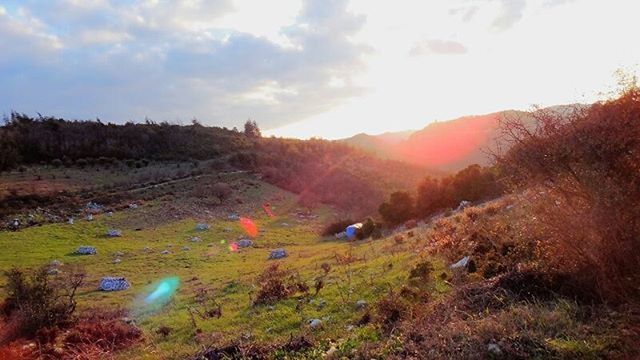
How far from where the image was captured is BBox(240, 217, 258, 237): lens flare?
3619 centimetres

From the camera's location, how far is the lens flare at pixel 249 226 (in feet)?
119

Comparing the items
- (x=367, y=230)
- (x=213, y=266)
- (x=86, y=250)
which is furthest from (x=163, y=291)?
(x=367, y=230)

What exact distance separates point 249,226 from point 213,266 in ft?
47.1

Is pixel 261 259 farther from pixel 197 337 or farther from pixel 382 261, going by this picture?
pixel 197 337

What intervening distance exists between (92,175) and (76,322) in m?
47.1

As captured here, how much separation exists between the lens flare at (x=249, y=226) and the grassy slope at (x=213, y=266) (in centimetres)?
56

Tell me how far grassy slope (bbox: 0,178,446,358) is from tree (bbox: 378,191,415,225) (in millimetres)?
5482

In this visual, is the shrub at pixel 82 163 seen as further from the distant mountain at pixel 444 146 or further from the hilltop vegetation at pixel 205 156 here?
the distant mountain at pixel 444 146

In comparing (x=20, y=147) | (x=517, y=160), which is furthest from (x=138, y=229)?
(x=20, y=147)

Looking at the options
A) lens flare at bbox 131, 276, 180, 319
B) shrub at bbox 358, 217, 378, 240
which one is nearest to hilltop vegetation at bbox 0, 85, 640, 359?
lens flare at bbox 131, 276, 180, 319

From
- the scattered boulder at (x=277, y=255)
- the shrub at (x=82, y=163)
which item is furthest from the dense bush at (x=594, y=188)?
the shrub at (x=82, y=163)

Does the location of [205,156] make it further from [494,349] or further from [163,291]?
[494,349]

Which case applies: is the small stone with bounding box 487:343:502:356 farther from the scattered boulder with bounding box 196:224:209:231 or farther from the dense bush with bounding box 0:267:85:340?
the scattered boulder with bounding box 196:224:209:231

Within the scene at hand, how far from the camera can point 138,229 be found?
3550 cm
